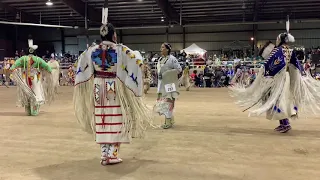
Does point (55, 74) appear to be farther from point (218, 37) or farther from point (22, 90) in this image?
point (218, 37)

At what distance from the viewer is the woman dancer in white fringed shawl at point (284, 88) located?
153 inches

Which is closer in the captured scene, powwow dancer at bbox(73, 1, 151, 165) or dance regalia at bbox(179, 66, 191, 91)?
powwow dancer at bbox(73, 1, 151, 165)

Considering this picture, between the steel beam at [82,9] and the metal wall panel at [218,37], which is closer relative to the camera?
the steel beam at [82,9]

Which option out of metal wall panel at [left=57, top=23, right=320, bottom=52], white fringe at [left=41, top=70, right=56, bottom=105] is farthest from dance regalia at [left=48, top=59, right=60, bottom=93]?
metal wall panel at [left=57, top=23, right=320, bottom=52]

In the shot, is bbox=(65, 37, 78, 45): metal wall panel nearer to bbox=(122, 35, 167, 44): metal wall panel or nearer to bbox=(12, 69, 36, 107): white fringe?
bbox=(122, 35, 167, 44): metal wall panel

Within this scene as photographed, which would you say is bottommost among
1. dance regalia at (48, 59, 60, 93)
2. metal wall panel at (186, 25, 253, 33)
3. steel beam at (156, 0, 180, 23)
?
dance regalia at (48, 59, 60, 93)

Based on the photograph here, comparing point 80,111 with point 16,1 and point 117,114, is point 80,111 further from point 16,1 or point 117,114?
point 16,1

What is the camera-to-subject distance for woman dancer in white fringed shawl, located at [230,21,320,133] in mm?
3895

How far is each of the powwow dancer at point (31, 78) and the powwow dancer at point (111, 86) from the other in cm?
297

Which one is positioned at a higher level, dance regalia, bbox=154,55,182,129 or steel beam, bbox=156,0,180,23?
steel beam, bbox=156,0,180,23

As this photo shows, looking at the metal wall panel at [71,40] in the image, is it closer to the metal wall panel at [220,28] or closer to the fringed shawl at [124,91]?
the metal wall panel at [220,28]

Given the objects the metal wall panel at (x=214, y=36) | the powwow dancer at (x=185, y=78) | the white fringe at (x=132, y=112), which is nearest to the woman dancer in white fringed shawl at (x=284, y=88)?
the white fringe at (x=132, y=112)

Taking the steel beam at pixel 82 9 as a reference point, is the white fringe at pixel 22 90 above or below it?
below

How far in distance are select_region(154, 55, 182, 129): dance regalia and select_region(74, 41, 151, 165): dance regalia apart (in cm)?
157
